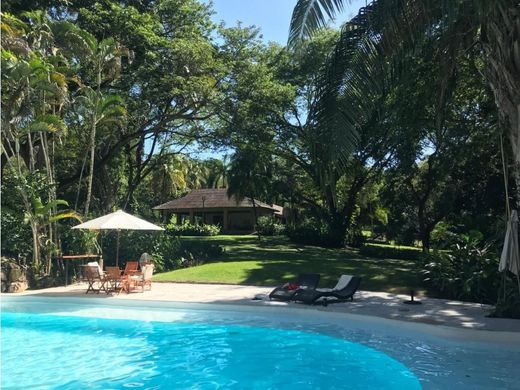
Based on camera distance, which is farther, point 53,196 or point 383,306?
point 53,196

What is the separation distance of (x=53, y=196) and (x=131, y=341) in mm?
9347

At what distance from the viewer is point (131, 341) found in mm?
10164

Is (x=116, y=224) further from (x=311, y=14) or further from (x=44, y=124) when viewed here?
(x=311, y=14)

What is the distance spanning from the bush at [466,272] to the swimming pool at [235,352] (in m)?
3.91

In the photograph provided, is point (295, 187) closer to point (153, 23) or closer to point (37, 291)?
point (153, 23)

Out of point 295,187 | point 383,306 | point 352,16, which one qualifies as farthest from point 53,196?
point 295,187

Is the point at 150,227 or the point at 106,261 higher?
the point at 150,227

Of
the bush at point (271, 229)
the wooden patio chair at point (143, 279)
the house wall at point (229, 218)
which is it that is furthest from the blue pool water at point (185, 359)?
the house wall at point (229, 218)

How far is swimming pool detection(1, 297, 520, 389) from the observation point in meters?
7.50

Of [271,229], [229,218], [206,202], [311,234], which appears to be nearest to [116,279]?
[311,234]

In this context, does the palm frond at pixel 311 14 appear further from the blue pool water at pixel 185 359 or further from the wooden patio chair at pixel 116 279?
the wooden patio chair at pixel 116 279

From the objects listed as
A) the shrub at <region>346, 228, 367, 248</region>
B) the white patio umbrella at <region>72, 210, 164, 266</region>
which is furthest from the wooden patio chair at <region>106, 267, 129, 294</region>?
the shrub at <region>346, 228, 367, 248</region>

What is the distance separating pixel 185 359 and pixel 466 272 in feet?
27.4

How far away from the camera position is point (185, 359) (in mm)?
8859
